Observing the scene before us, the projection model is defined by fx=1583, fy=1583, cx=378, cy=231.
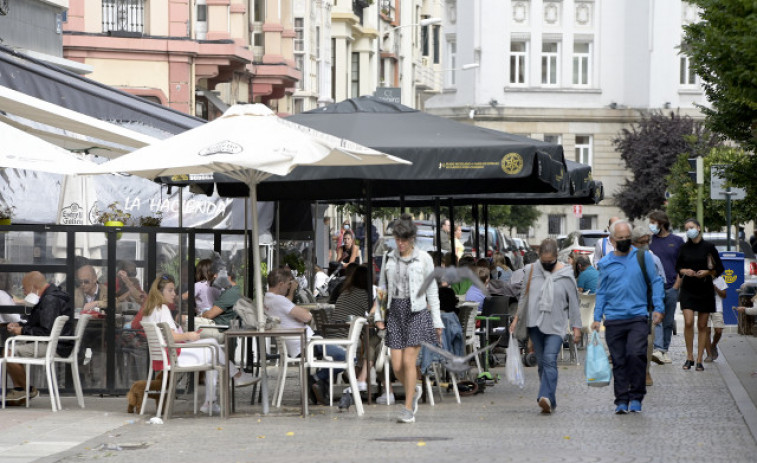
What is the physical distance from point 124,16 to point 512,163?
20.1 metres

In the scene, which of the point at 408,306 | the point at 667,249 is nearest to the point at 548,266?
the point at 408,306

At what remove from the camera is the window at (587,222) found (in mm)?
85438

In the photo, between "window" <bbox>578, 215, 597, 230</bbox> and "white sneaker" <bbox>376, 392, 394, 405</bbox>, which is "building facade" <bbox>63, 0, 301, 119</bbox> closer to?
"white sneaker" <bbox>376, 392, 394, 405</bbox>

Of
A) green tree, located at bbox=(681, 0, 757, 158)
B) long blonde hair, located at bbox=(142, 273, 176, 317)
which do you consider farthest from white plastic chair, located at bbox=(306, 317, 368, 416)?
green tree, located at bbox=(681, 0, 757, 158)

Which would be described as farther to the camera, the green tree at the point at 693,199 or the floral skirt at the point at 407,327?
the green tree at the point at 693,199

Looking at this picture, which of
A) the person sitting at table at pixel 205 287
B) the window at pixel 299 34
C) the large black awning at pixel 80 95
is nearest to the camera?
the large black awning at pixel 80 95

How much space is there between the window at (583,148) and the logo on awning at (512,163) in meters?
71.1

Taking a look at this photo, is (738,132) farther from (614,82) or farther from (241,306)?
(614,82)

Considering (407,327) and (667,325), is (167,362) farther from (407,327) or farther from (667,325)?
(667,325)

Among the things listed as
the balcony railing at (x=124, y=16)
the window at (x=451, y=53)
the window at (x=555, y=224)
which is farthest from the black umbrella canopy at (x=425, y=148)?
the window at (x=451, y=53)

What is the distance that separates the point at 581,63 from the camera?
87938 millimetres

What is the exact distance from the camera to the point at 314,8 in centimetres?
5616

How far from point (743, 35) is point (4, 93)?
23.4 feet

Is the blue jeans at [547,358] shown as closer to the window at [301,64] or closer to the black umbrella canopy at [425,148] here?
the black umbrella canopy at [425,148]
